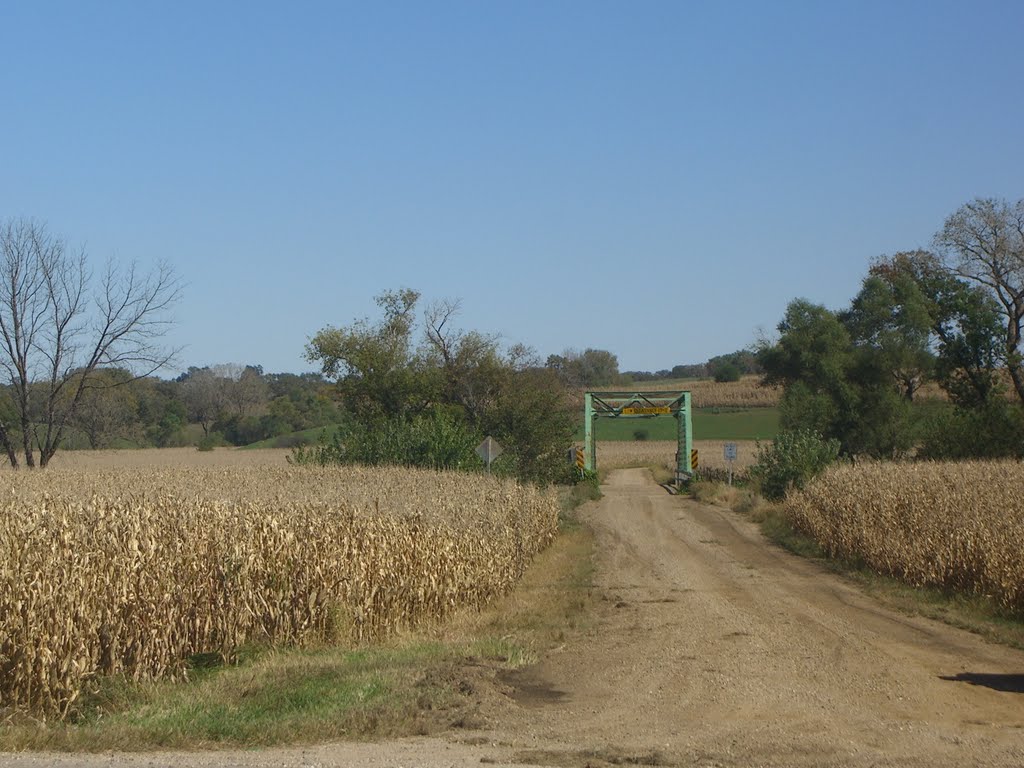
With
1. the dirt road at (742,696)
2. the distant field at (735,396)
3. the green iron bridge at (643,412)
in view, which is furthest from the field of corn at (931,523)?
the distant field at (735,396)

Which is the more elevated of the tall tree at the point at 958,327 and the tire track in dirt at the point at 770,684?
the tall tree at the point at 958,327

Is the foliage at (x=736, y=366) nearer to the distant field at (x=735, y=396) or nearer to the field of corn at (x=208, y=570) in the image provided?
the distant field at (x=735, y=396)

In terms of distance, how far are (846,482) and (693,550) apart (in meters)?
4.24

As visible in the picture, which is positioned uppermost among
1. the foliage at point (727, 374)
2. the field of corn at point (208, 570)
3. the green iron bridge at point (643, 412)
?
the foliage at point (727, 374)

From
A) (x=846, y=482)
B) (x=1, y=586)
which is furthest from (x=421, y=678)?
(x=846, y=482)

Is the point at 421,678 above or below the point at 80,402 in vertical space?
below

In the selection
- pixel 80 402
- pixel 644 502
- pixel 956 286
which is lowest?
pixel 644 502

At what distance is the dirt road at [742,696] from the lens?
785cm

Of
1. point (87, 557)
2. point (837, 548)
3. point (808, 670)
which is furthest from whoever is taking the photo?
point (837, 548)

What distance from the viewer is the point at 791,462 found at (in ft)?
119

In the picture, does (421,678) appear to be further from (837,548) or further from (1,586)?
(837,548)

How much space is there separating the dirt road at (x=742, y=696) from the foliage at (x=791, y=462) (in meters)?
18.5

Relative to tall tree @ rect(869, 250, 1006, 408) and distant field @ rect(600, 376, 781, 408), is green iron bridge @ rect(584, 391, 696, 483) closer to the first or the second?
tall tree @ rect(869, 250, 1006, 408)

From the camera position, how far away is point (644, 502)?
132 ft
